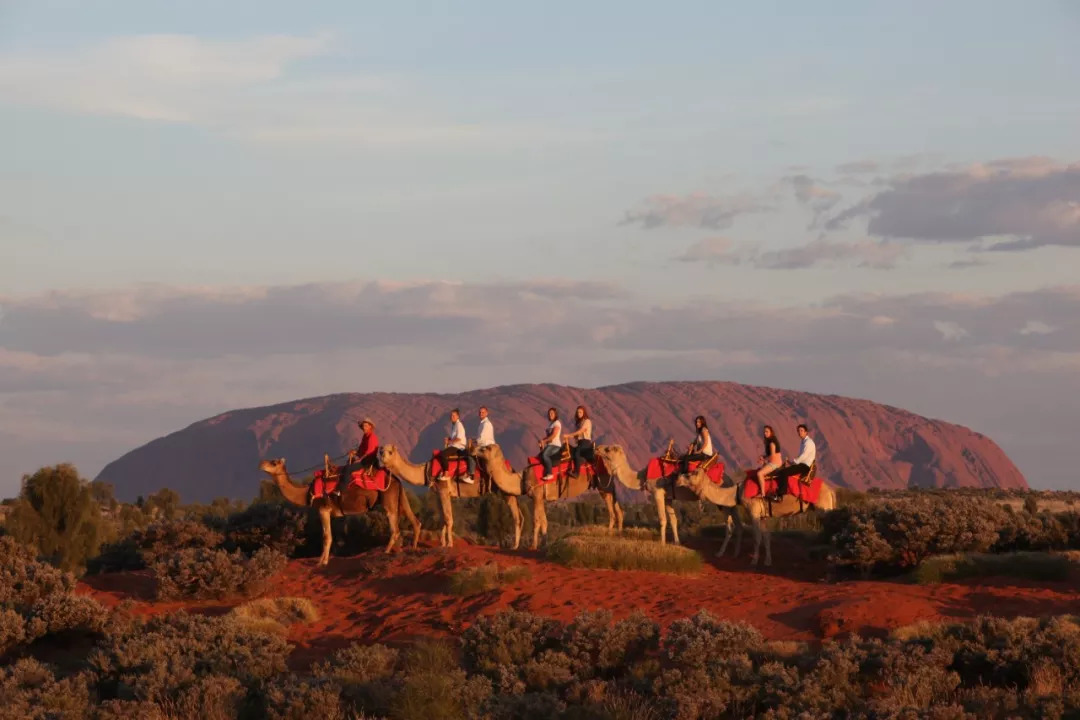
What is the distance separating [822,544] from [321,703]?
15199 millimetres

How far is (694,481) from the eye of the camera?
87.5 feet

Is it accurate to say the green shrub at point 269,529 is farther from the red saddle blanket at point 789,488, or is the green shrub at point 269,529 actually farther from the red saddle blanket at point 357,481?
the red saddle blanket at point 789,488

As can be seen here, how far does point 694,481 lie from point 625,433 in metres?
146

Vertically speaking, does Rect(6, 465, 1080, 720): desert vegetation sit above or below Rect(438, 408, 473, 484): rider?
below

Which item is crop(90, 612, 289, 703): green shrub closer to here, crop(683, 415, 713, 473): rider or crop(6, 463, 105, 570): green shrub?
crop(683, 415, 713, 473): rider

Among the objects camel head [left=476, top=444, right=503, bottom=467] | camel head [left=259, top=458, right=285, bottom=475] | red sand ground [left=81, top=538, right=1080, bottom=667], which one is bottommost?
red sand ground [left=81, top=538, right=1080, bottom=667]

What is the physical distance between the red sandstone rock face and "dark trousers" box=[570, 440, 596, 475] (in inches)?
5294

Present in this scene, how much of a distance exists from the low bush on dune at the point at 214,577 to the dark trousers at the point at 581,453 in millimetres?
6008

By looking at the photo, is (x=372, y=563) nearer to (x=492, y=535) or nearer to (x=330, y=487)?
(x=330, y=487)

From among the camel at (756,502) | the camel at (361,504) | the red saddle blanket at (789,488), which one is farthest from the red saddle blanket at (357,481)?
the red saddle blanket at (789,488)

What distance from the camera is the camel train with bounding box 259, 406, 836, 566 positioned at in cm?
2633

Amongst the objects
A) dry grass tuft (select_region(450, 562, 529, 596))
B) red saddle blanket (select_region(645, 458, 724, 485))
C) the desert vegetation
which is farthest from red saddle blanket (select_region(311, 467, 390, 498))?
red saddle blanket (select_region(645, 458, 724, 485))

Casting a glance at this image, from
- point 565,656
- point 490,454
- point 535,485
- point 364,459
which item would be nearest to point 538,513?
point 535,485

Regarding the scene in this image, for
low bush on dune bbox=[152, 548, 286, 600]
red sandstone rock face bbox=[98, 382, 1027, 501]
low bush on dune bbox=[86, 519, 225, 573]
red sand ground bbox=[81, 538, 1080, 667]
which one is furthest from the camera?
red sandstone rock face bbox=[98, 382, 1027, 501]
